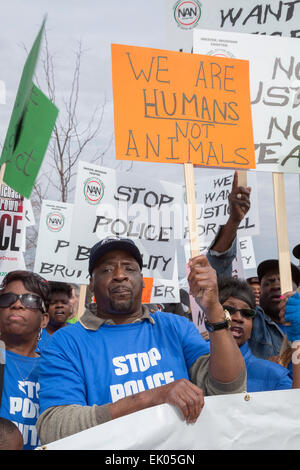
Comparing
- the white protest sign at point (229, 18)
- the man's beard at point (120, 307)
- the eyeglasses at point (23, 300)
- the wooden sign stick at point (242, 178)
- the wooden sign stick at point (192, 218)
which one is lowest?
the man's beard at point (120, 307)

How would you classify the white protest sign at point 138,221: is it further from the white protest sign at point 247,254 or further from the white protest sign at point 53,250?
the white protest sign at point 247,254

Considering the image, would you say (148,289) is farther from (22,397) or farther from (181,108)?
(22,397)

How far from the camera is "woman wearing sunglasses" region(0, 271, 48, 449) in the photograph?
99.6 inches

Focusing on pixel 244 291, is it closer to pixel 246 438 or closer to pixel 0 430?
pixel 246 438

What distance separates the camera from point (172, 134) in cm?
305

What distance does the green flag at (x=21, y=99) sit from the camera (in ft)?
9.57

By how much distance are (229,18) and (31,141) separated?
1.95 m

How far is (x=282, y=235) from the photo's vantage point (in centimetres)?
302

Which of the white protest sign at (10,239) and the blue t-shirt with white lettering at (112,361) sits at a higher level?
the white protest sign at (10,239)

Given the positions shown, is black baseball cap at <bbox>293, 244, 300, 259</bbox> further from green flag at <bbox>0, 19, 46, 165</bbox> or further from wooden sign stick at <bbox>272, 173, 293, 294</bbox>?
green flag at <bbox>0, 19, 46, 165</bbox>

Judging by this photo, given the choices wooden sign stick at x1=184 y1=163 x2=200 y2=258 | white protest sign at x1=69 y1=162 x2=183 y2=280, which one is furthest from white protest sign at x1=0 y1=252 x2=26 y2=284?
wooden sign stick at x1=184 y1=163 x2=200 y2=258

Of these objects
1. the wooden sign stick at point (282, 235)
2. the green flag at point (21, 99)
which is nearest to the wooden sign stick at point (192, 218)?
the wooden sign stick at point (282, 235)
